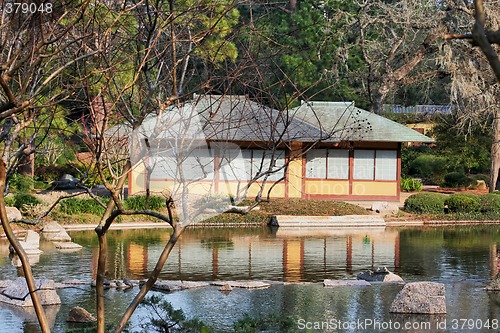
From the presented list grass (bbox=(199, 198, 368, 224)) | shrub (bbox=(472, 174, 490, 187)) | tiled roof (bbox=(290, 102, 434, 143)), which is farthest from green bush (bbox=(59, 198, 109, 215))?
shrub (bbox=(472, 174, 490, 187))

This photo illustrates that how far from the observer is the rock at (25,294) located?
12348 millimetres

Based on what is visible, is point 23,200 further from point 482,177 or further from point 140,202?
point 482,177

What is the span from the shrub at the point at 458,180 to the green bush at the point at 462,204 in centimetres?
735

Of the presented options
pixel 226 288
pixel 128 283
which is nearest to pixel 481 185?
pixel 226 288

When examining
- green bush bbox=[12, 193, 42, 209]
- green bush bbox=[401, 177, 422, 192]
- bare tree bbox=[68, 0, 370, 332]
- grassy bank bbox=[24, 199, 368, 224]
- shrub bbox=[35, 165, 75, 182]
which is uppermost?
bare tree bbox=[68, 0, 370, 332]

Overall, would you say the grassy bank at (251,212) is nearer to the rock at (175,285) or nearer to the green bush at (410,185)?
the green bush at (410,185)

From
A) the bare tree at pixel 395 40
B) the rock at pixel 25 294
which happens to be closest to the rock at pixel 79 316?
the rock at pixel 25 294

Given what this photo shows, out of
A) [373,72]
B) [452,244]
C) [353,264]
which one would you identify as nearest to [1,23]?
[353,264]

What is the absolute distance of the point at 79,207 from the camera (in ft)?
86.3

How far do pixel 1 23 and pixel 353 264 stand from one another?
1319 centimetres

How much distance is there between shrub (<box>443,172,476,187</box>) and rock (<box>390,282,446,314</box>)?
26.6 meters

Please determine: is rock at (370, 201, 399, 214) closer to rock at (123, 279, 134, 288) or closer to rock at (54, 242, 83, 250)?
rock at (54, 242, 83, 250)

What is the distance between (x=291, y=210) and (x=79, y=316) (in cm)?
1752

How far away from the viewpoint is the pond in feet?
37.6
